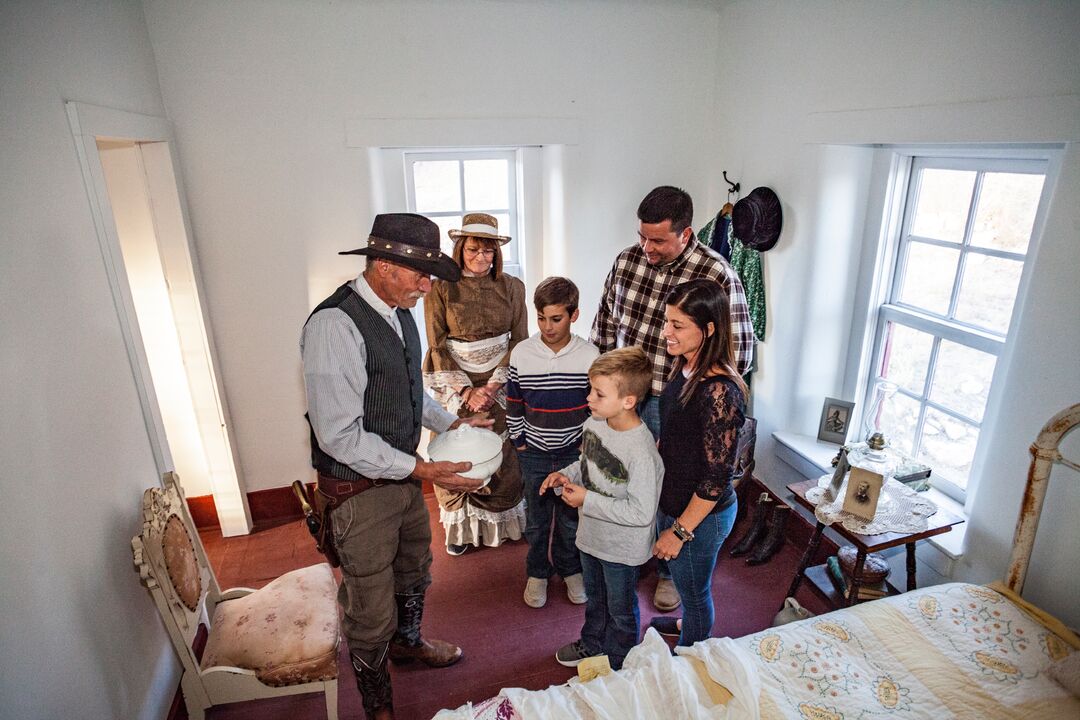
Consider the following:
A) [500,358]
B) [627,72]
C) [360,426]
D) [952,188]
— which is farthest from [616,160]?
[360,426]

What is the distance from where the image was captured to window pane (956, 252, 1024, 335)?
2.26 meters

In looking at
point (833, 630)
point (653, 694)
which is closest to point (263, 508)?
point (653, 694)

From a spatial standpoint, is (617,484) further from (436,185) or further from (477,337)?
(436,185)

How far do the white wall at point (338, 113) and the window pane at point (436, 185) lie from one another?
1.17 ft

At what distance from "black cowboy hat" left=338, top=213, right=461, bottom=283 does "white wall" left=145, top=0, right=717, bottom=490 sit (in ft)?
4.53

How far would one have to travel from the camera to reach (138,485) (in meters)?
2.13

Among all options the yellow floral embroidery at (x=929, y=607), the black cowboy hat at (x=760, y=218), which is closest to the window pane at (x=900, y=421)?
the black cowboy hat at (x=760, y=218)

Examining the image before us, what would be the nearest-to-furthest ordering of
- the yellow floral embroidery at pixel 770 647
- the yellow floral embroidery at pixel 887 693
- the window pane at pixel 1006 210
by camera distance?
1. the yellow floral embroidery at pixel 887 693
2. the yellow floral embroidery at pixel 770 647
3. the window pane at pixel 1006 210

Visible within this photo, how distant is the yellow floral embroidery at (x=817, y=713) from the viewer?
153 cm

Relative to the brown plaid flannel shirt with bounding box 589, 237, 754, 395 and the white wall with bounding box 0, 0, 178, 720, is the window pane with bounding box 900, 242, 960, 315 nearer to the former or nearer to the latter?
the brown plaid flannel shirt with bounding box 589, 237, 754, 395

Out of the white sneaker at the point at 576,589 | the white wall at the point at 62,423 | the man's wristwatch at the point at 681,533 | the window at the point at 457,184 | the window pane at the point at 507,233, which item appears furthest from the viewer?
the window pane at the point at 507,233

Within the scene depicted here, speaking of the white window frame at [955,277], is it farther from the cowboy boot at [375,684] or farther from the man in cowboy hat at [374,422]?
the cowboy boot at [375,684]

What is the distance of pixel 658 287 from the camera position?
265 cm

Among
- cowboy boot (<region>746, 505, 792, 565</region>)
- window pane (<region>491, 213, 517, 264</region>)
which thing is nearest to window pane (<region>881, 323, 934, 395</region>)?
cowboy boot (<region>746, 505, 792, 565</region>)
